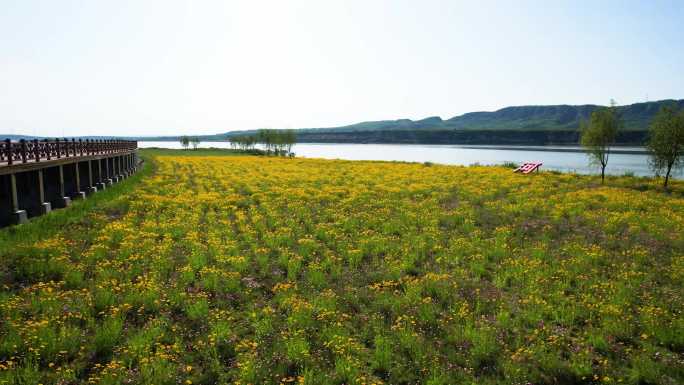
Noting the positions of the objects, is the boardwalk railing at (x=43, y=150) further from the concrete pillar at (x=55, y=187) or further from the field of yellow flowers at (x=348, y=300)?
the field of yellow flowers at (x=348, y=300)

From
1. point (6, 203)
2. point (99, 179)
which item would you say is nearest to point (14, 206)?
point (6, 203)

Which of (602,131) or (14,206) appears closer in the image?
(14,206)

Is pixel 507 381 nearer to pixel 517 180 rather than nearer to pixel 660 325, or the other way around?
pixel 660 325

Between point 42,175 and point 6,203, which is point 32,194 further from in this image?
point 6,203

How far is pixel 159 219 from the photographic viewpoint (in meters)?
22.5

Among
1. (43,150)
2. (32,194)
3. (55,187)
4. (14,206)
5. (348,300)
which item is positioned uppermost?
(43,150)

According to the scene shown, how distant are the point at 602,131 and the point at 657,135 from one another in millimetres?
5014

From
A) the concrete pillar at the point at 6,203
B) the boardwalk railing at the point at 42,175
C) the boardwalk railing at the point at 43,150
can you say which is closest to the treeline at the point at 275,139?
the boardwalk railing at the point at 43,150

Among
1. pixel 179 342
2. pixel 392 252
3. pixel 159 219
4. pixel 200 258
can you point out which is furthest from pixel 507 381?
pixel 159 219

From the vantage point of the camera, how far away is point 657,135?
36.0 m

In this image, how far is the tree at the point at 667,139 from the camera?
34844 millimetres

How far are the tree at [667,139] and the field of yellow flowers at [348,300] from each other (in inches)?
660

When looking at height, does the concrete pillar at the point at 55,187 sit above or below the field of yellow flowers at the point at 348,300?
above

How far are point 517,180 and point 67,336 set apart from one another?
38742mm
